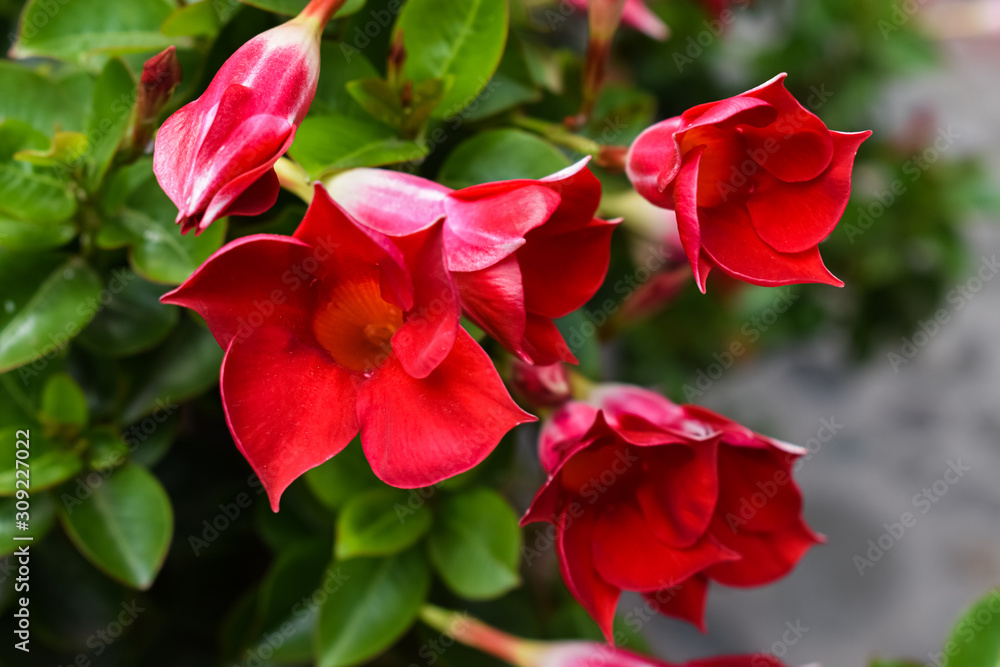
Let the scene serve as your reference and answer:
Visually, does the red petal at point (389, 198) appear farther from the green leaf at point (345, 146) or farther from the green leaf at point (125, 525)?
the green leaf at point (125, 525)

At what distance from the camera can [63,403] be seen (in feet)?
1.65

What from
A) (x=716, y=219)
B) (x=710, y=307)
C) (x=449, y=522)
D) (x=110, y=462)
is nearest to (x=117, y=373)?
(x=110, y=462)

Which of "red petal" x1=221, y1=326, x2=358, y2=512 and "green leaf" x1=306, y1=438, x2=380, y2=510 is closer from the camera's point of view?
"red petal" x1=221, y1=326, x2=358, y2=512

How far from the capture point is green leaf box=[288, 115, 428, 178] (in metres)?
0.38

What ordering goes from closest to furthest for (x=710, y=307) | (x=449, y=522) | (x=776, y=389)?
(x=449, y=522), (x=710, y=307), (x=776, y=389)

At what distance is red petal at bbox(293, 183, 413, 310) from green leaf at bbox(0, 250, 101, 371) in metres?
0.21

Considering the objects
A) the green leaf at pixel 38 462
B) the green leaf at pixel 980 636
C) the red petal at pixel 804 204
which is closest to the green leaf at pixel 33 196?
the green leaf at pixel 38 462

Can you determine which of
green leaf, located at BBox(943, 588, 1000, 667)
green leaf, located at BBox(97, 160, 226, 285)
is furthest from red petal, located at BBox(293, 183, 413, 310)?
green leaf, located at BBox(943, 588, 1000, 667)

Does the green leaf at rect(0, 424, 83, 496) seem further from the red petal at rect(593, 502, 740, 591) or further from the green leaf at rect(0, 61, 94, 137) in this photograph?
the red petal at rect(593, 502, 740, 591)

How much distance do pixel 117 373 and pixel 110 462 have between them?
2.3 inches

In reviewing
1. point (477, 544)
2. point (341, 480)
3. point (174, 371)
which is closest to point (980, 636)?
point (477, 544)

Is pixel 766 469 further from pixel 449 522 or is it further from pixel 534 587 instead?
pixel 534 587

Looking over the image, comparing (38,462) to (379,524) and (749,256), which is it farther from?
(749,256)

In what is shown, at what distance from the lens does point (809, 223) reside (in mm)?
356
